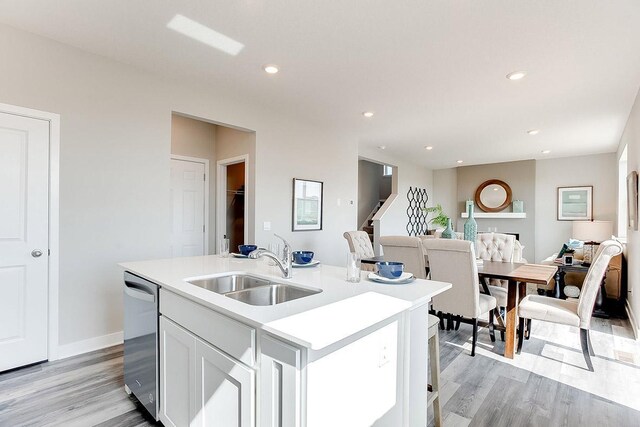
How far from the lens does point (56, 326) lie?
2.73 metres

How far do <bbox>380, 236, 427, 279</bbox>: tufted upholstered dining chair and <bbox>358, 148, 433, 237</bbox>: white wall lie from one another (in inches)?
122

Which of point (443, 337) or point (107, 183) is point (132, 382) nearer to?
point (107, 183)

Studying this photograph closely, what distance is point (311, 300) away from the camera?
1.38 metres

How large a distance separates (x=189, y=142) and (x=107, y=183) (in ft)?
6.22

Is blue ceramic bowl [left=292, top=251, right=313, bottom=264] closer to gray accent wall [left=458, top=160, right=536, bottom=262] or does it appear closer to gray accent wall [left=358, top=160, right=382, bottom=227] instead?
gray accent wall [left=358, top=160, right=382, bottom=227]

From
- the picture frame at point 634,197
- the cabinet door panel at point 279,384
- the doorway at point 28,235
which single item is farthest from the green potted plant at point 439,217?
the doorway at point 28,235

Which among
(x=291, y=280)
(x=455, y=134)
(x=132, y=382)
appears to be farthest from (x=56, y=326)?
(x=455, y=134)

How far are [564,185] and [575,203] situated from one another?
1.46 ft

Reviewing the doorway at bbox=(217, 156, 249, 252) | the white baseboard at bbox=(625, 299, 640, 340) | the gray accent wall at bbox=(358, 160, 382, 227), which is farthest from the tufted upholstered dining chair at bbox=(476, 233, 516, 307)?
the gray accent wall at bbox=(358, 160, 382, 227)

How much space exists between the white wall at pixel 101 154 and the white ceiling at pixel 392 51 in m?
0.18

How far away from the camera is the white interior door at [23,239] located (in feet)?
8.19

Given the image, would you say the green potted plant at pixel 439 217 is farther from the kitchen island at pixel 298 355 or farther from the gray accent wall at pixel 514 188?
the kitchen island at pixel 298 355

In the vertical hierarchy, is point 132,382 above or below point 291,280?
below

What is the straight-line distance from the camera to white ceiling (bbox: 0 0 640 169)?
2184mm
